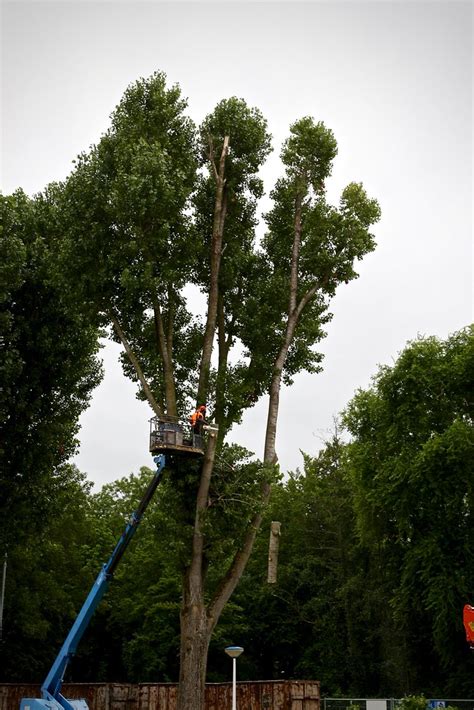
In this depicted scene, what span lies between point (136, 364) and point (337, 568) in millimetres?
23831

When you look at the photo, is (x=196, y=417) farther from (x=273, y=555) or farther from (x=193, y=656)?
(x=193, y=656)

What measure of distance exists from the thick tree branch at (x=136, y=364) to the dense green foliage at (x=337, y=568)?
6.59ft

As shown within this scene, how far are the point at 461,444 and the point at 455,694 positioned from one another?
31.6ft

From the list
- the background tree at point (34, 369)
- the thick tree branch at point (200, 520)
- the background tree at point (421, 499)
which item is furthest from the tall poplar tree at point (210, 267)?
the background tree at point (421, 499)

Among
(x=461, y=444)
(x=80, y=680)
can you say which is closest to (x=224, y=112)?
(x=461, y=444)

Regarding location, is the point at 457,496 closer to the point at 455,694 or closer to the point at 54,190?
the point at 455,694

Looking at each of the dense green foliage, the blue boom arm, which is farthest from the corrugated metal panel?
the blue boom arm

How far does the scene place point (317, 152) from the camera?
22406 millimetres

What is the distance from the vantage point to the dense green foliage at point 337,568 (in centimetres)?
2944

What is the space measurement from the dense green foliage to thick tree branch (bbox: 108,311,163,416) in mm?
2007

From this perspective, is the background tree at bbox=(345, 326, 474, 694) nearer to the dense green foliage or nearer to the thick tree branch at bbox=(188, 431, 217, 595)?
the dense green foliage

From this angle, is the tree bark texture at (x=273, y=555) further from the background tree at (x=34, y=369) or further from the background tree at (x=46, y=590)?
the background tree at (x=46, y=590)

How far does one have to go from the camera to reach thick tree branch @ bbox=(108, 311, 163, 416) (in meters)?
19.5

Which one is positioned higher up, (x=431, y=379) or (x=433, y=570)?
(x=431, y=379)
